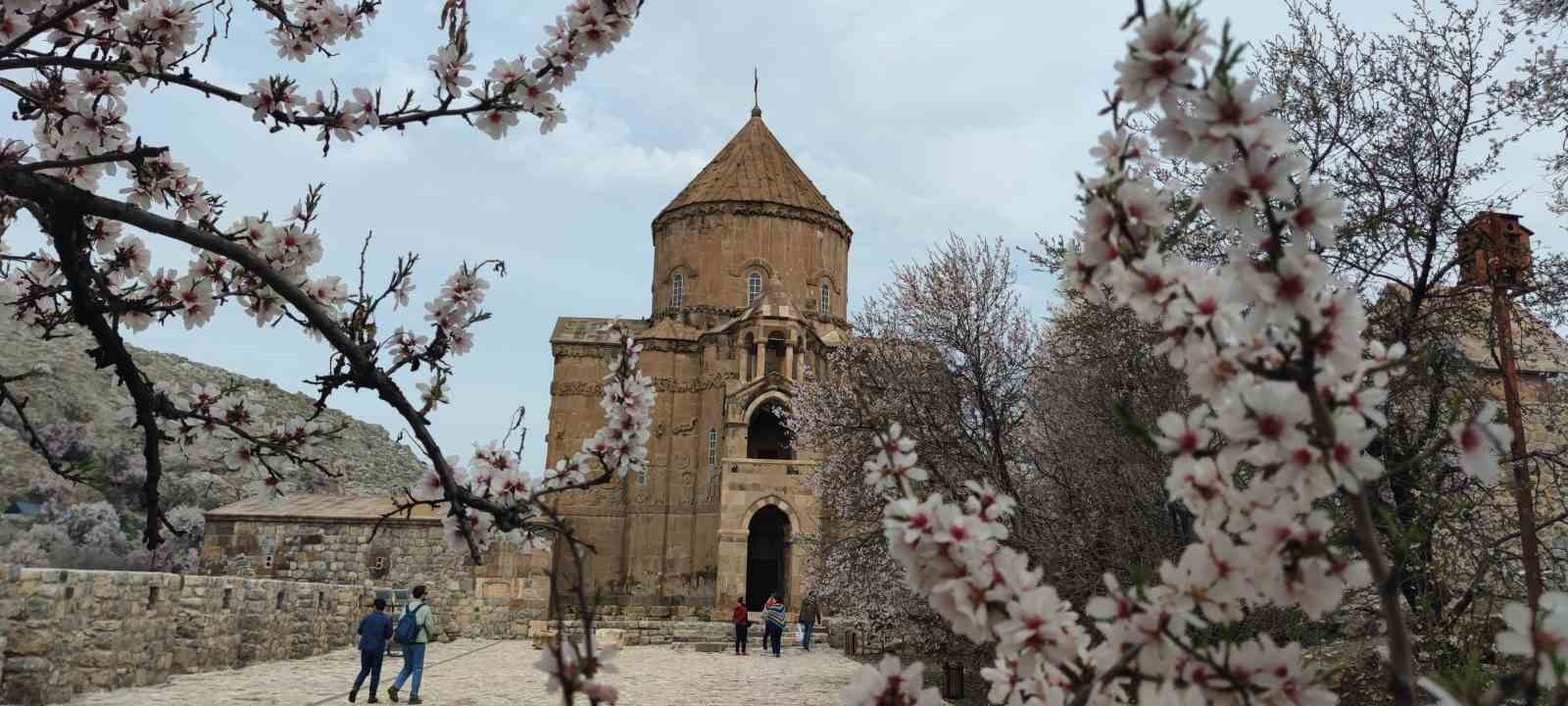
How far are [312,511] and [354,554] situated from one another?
1.48 metres

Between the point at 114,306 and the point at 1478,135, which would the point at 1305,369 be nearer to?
the point at 114,306

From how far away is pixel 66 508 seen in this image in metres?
44.8

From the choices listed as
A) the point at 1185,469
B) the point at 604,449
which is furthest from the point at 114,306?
the point at 1185,469

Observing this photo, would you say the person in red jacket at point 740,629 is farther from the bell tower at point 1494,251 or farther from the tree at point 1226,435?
the tree at point 1226,435

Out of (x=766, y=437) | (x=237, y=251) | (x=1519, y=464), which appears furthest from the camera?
(x=766, y=437)

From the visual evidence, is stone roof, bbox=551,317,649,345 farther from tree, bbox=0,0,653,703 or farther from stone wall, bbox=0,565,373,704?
tree, bbox=0,0,653,703

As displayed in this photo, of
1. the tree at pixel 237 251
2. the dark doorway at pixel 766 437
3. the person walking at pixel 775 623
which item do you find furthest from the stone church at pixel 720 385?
the tree at pixel 237 251

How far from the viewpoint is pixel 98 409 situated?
62312 millimetres

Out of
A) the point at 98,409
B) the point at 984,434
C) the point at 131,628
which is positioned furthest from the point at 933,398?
the point at 98,409

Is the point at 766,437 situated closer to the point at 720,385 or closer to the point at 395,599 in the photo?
the point at 720,385

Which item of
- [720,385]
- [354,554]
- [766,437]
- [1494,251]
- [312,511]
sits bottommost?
[354,554]

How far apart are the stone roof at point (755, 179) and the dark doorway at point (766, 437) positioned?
A: 25.7ft

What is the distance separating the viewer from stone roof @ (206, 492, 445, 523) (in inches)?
950

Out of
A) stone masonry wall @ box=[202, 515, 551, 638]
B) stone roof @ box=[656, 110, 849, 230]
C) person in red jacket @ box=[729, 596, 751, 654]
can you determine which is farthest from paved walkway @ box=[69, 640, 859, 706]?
stone roof @ box=[656, 110, 849, 230]
